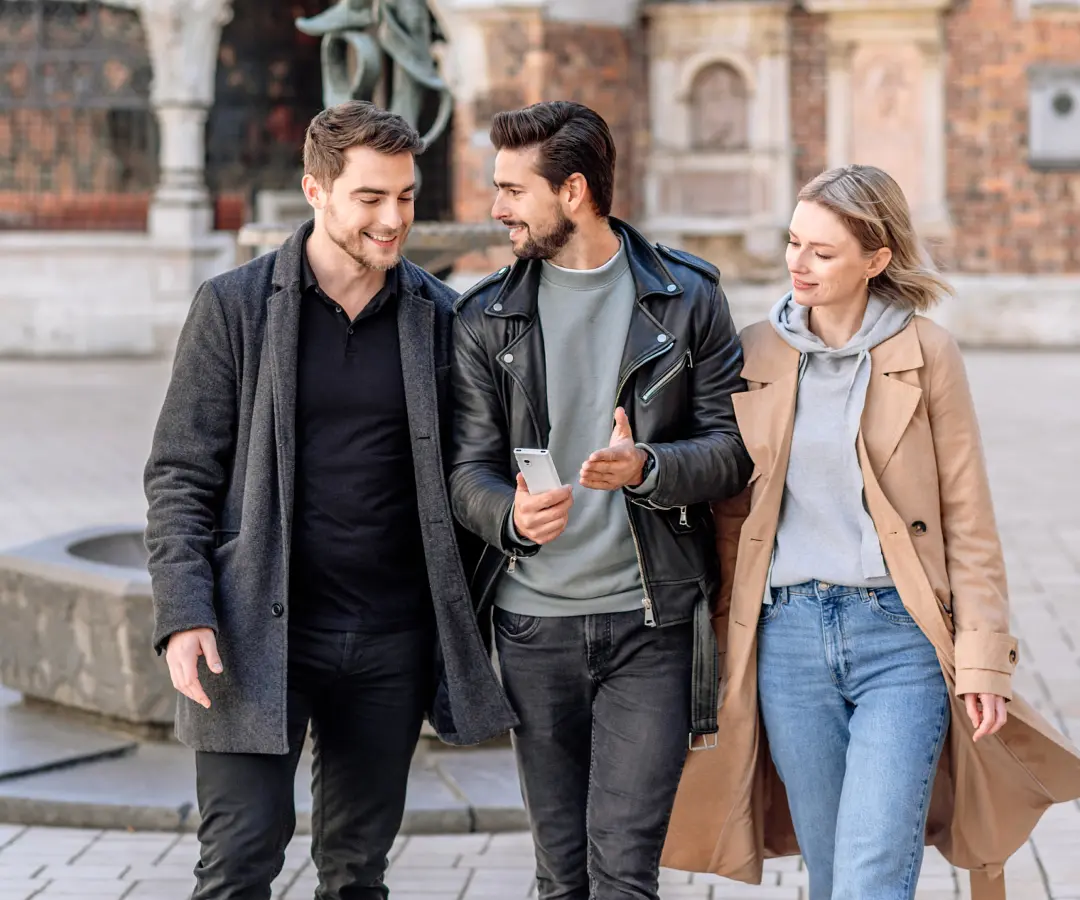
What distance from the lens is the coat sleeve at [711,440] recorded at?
3145 millimetres

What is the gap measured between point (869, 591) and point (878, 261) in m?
0.56

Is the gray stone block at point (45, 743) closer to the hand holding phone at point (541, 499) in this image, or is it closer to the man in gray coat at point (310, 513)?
the man in gray coat at point (310, 513)

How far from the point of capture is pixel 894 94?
62.2 feet

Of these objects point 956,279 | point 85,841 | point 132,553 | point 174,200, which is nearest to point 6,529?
point 132,553

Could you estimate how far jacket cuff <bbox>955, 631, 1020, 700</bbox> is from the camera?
3.17m

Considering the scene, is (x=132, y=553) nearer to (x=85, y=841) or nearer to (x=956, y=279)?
(x=85, y=841)

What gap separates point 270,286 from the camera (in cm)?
339

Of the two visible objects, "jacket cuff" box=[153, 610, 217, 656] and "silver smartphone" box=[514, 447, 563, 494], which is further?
"jacket cuff" box=[153, 610, 217, 656]

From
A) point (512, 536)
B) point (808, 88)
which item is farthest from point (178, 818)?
point (808, 88)

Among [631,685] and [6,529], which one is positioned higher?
[631,685]

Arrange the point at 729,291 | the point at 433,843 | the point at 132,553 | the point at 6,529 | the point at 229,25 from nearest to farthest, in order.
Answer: the point at 433,843 → the point at 132,553 → the point at 6,529 → the point at 729,291 → the point at 229,25

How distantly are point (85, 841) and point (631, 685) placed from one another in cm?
229

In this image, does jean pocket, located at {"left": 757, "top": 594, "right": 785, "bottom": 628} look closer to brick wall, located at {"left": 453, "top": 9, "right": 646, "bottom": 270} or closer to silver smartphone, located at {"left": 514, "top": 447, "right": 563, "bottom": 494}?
silver smartphone, located at {"left": 514, "top": 447, "right": 563, "bottom": 494}

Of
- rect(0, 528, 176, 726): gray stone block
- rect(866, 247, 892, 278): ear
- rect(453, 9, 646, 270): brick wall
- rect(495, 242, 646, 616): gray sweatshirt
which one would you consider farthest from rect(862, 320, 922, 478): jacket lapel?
rect(453, 9, 646, 270): brick wall
